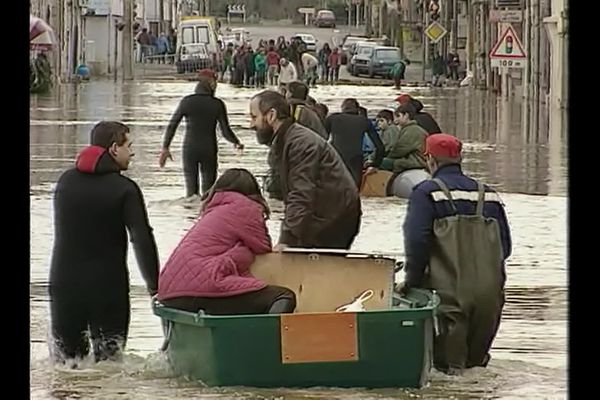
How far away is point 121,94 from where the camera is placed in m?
57.2

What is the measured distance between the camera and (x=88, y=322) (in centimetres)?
1055

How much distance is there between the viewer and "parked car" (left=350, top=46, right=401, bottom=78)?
7716 centimetres

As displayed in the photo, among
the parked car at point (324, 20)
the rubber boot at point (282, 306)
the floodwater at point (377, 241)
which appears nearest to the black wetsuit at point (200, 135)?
the floodwater at point (377, 241)

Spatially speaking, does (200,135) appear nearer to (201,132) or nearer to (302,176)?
(201,132)

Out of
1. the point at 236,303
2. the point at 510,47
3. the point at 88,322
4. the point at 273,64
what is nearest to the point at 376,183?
the point at 88,322

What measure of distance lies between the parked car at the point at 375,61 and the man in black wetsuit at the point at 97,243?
214 ft

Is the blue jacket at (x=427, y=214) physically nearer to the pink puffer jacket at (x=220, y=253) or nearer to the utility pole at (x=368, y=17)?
the pink puffer jacket at (x=220, y=253)

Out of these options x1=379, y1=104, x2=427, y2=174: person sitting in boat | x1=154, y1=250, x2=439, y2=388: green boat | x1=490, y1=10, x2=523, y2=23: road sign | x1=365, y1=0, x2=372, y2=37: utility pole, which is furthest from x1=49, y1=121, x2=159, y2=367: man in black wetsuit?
x1=365, y1=0, x2=372, y2=37: utility pole

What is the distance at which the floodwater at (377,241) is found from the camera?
406 inches

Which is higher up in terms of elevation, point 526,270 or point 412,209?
point 412,209

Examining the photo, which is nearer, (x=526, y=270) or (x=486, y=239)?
(x=486, y=239)

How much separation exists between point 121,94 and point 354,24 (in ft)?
266
